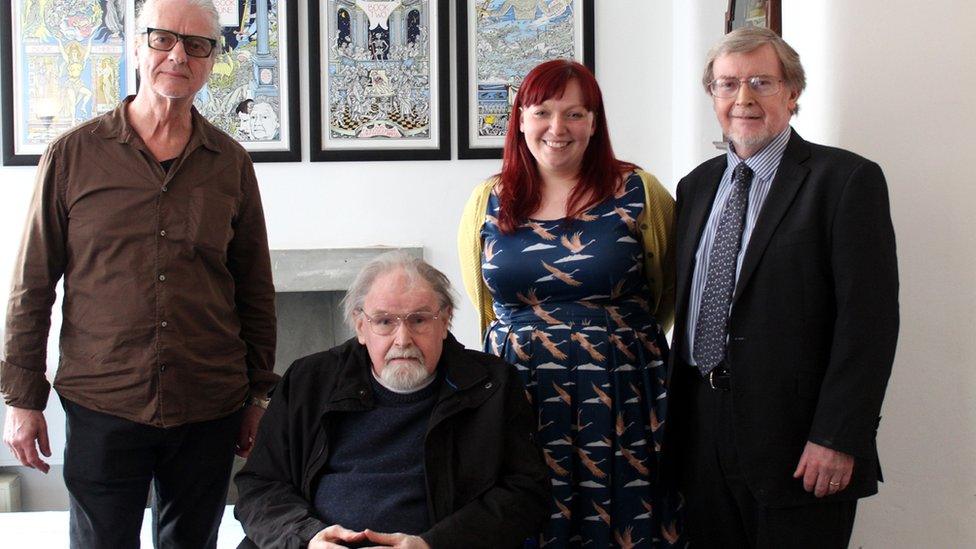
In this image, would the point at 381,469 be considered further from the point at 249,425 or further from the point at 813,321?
the point at 813,321

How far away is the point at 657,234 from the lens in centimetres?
217

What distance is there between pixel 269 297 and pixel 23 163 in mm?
2205

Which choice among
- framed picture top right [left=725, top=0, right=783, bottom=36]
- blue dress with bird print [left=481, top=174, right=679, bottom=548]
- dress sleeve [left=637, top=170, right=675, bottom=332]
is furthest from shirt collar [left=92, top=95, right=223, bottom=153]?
framed picture top right [left=725, top=0, right=783, bottom=36]

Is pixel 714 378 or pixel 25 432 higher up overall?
pixel 714 378

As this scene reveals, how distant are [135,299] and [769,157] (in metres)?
1.33

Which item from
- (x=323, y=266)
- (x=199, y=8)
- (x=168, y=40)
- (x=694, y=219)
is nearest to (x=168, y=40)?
(x=168, y=40)

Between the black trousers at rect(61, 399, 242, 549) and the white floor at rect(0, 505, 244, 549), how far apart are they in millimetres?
1455

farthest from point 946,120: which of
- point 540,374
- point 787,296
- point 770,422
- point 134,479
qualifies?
point 134,479

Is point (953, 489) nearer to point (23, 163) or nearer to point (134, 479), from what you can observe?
point (134, 479)

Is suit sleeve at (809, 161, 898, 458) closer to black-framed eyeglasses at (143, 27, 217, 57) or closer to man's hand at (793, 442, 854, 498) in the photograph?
man's hand at (793, 442, 854, 498)

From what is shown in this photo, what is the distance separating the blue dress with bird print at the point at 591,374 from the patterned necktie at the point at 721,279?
9.2 inches

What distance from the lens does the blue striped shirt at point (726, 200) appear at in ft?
6.18

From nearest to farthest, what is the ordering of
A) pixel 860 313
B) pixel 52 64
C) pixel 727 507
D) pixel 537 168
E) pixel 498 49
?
pixel 860 313
pixel 727 507
pixel 537 168
pixel 52 64
pixel 498 49

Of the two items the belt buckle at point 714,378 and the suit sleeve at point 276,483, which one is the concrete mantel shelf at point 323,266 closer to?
the suit sleeve at point 276,483
